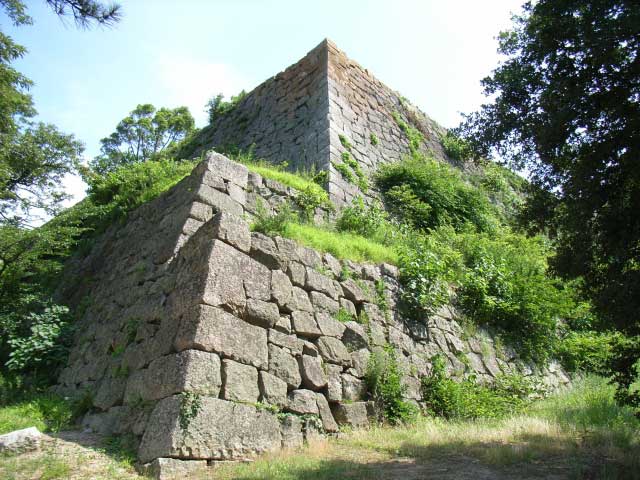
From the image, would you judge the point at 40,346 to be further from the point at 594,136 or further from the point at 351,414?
the point at 594,136

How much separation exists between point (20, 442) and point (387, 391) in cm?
384

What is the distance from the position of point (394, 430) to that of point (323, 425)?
86 centimetres

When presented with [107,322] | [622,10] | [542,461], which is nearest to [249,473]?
[542,461]

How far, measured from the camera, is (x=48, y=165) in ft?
41.0

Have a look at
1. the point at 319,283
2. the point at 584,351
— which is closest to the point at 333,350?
the point at 319,283

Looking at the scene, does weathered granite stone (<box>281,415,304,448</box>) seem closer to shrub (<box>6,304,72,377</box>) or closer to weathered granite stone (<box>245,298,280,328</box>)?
weathered granite stone (<box>245,298,280,328</box>)

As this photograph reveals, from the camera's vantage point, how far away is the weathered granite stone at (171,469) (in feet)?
12.5

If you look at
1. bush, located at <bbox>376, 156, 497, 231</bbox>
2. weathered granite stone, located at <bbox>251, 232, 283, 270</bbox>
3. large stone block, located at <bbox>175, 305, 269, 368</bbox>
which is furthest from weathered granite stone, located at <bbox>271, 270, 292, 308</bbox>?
bush, located at <bbox>376, 156, 497, 231</bbox>

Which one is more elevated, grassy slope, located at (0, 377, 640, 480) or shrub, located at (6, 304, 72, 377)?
shrub, located at (6, 304, 72, 377)

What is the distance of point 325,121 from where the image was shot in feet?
34.1

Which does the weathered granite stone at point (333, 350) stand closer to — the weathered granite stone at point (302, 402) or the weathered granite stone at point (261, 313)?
the weathered granite stone at point (302, 402)

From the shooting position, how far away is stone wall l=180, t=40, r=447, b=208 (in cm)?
1016

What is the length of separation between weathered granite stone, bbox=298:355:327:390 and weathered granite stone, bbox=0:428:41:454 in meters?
2.59

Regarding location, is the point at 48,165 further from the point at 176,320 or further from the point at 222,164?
the point at 176,320
